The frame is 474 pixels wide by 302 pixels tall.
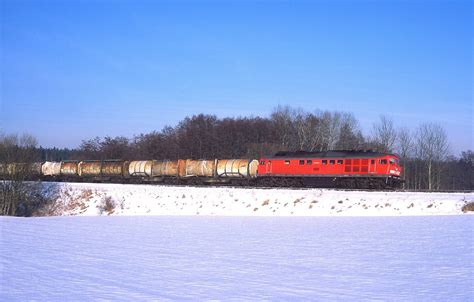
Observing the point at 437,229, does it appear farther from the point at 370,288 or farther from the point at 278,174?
the point at 278,174

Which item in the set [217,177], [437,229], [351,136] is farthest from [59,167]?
[437,229]

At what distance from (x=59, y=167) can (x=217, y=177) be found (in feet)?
80.0

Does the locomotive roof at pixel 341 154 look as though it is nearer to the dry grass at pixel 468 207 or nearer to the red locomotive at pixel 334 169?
the red locomotive at pixel 334 169

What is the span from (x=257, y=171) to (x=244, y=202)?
7337 mm

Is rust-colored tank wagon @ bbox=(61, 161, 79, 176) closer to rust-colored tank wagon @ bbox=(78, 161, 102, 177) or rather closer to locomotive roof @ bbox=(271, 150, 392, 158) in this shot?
rust-colored tank wagon @ bbox=(78, 161, 102, 177)

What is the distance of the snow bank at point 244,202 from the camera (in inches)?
1037

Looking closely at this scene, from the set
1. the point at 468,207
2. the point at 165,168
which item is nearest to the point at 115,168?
the point at 165,168

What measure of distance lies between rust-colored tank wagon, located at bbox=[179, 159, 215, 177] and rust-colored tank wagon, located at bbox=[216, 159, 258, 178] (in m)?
0.99

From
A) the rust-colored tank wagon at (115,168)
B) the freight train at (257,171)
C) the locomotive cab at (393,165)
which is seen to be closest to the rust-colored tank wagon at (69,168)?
the freight train at (257,171)

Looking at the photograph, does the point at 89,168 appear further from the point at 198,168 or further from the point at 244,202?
the point at 244,202

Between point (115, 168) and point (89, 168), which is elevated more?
point (115, 168)

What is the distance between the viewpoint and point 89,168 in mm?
51094

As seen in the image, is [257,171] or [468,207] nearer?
[468,207]

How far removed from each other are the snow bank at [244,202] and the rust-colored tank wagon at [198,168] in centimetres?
604
